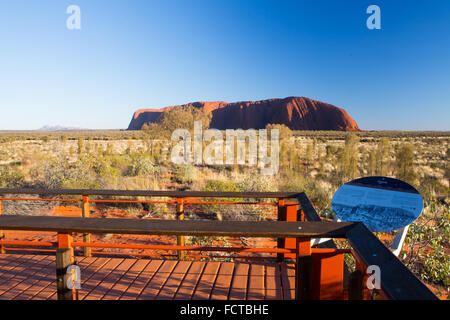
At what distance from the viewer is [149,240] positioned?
5457 mm

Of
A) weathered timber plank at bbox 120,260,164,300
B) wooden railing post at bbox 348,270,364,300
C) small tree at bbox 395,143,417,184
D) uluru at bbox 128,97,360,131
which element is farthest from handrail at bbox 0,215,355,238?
uluru at bbox 128,97,360,131

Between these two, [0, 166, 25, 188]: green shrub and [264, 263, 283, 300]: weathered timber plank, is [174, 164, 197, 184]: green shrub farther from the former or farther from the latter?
[264, 263, 283, 300]: weathered timber plank

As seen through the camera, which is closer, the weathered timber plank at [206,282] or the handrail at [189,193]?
the weathered timber plank at [206,282]

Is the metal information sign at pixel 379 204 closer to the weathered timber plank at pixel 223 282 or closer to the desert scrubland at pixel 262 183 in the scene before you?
the desert scrubland at pixel 262 183

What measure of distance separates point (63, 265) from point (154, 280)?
137 cm

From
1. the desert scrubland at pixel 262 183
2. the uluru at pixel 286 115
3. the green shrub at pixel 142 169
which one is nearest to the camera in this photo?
the desert scrubland at pixel 262 183

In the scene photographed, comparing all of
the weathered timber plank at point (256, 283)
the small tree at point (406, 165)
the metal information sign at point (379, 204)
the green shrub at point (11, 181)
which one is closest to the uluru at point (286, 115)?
the small tree at point (406, 165)

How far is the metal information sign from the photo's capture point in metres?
2.30

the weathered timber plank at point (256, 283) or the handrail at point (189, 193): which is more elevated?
the handrail at point (189, 193)

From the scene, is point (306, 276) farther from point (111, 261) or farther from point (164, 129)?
point (164, 129)

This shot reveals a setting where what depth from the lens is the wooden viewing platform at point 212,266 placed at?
1.23 m

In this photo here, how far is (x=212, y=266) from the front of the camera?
9.65 feet

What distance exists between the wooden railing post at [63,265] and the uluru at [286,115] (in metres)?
80.9

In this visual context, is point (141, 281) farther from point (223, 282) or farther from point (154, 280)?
point (223, 282)
